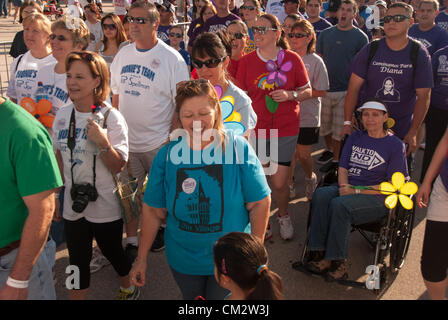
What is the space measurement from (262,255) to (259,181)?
448 mm

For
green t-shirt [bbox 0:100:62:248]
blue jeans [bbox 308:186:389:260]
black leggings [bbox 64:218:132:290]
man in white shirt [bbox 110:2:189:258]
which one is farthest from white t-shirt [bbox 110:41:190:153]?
green t-shirt [bbox 0:100:62:248]

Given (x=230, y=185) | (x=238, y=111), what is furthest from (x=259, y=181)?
(x=238, y=111)

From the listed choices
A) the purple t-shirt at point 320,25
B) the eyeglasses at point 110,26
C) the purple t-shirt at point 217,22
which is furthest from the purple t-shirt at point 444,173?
the eyeglasses at point 110,26

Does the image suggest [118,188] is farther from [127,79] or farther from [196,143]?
[127,79]

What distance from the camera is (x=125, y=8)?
7.54 metres

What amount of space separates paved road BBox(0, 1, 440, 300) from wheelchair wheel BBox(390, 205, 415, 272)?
120 mm

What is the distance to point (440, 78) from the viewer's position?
4.54 metres

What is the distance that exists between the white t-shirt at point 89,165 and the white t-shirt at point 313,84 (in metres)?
2.30

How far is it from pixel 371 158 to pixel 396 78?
2.67 feet

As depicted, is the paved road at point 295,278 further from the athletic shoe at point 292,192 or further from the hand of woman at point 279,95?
the hand of woman at point 279,95

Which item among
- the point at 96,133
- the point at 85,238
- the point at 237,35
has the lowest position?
the point at 85,238

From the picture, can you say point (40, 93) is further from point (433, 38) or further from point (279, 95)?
point (433, 38)

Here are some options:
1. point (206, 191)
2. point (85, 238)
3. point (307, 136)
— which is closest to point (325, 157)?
point (307, 136)

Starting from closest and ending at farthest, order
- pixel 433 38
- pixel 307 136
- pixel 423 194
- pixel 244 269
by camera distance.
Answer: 1. pixel 244 269
2. pixel 423 194
3. pixel 307 136
4. pixel 433 38
